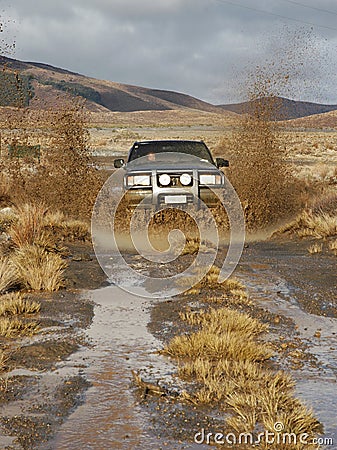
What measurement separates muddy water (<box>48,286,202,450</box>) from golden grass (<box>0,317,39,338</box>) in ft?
1.81

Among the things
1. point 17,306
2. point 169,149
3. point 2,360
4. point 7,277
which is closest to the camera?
point 2,360

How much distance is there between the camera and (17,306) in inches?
275

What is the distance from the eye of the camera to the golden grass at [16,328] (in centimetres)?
621

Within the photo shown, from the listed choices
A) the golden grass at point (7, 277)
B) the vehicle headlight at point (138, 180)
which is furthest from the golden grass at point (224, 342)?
the vehicle headlight at point (138, 180)

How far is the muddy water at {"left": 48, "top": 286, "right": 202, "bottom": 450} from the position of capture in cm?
412

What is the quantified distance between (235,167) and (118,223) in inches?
198

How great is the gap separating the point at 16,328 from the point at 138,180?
5761mm

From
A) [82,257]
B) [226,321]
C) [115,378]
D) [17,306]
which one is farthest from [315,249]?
[115,378]

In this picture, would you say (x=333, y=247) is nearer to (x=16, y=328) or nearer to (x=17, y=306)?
(x=17, y=306)

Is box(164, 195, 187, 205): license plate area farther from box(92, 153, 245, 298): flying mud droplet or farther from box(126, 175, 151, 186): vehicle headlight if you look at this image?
box(126, 175, 151, 186): vehicle headlight

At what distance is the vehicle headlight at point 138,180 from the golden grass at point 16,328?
18.1 feet

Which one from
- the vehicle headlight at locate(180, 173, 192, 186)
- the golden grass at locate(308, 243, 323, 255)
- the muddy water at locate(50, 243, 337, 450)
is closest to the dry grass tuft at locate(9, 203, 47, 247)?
the muddy water at locate(50, 243, 337, 450)

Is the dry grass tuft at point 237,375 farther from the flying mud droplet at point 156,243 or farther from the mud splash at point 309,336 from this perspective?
the flying mud droplet at point 156,243

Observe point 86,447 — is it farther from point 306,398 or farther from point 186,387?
point 306,398
